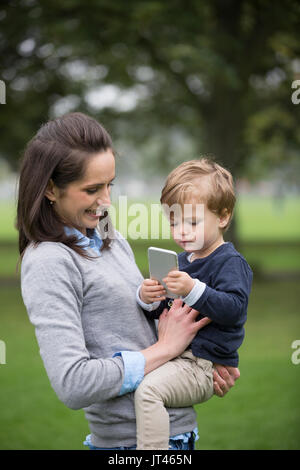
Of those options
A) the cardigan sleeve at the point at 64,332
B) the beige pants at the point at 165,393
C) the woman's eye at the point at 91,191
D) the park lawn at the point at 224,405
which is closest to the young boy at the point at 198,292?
the beige pants at the point at 165,393

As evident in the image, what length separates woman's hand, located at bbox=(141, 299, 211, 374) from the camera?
226cm

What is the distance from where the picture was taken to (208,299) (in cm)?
221

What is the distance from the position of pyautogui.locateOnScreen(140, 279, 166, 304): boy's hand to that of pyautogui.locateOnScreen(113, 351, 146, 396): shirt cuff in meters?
0.21

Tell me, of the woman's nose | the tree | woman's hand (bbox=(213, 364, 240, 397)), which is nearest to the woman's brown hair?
the woman's nose

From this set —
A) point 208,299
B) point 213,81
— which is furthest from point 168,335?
point 213,81

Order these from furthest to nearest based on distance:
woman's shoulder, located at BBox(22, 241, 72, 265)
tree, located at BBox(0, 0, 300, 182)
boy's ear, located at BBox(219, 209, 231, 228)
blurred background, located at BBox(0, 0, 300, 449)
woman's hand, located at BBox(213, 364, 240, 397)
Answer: tree, located at BBox(0, 0, 300, 182) → blurred background, located at BBox(0, 0, 300, 449) → boy's ear, located at BBox(219, 209, 231, 228) → woman's hand, located at BBox(213, 364, 240, 397) → woman's shoulder, located at BBox(22, 241, 72, 265)

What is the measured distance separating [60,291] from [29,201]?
38 cm

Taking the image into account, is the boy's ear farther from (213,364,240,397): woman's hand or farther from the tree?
the tree

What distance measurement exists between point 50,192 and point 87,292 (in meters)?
0.40

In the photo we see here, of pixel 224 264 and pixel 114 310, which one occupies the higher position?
pixel 224 264

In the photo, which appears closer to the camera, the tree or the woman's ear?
the woman's ear

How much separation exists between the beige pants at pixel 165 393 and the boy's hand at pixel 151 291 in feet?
0.81

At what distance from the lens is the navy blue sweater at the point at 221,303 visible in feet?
7.29

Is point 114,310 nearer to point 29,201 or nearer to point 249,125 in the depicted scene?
point 29,201
